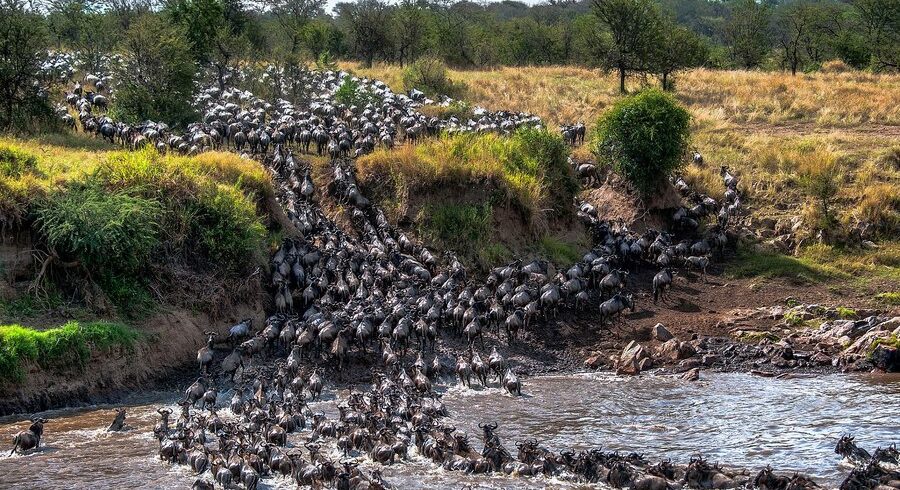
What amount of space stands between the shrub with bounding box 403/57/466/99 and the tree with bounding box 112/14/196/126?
12133 millimetres

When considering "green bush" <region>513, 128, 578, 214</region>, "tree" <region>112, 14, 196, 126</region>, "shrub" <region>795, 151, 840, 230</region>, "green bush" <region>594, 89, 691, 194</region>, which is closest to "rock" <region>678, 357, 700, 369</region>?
"green bush" <region>513, 128, 578, 214</region>

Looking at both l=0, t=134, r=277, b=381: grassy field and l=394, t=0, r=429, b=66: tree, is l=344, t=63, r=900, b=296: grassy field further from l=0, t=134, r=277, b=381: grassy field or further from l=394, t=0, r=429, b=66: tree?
l=0, t=134, r=277, b=381: grassy field

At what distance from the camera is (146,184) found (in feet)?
67.5

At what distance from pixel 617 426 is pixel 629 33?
34.4 meters

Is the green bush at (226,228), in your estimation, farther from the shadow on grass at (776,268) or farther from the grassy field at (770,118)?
the grassy field at (770,118)

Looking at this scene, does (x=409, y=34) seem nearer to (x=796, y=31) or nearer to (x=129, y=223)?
(x=796, y=31)

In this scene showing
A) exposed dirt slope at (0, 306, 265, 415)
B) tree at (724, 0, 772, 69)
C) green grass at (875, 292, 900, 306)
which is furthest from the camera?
tree at (724, 0, 772, 69)

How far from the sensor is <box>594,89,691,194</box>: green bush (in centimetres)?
2820

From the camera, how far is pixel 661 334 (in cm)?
2089

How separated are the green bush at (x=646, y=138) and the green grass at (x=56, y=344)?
15960 mm

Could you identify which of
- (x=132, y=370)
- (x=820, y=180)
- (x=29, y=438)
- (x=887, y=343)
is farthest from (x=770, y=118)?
(x=29, y=438)

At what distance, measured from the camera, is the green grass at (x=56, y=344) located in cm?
1617

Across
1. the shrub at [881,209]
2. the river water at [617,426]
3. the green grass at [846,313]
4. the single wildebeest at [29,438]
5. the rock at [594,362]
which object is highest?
the shrub at [881,209]

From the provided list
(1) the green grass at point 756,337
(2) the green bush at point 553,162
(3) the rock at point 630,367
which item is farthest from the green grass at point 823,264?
(3) the rock at point 630,367
